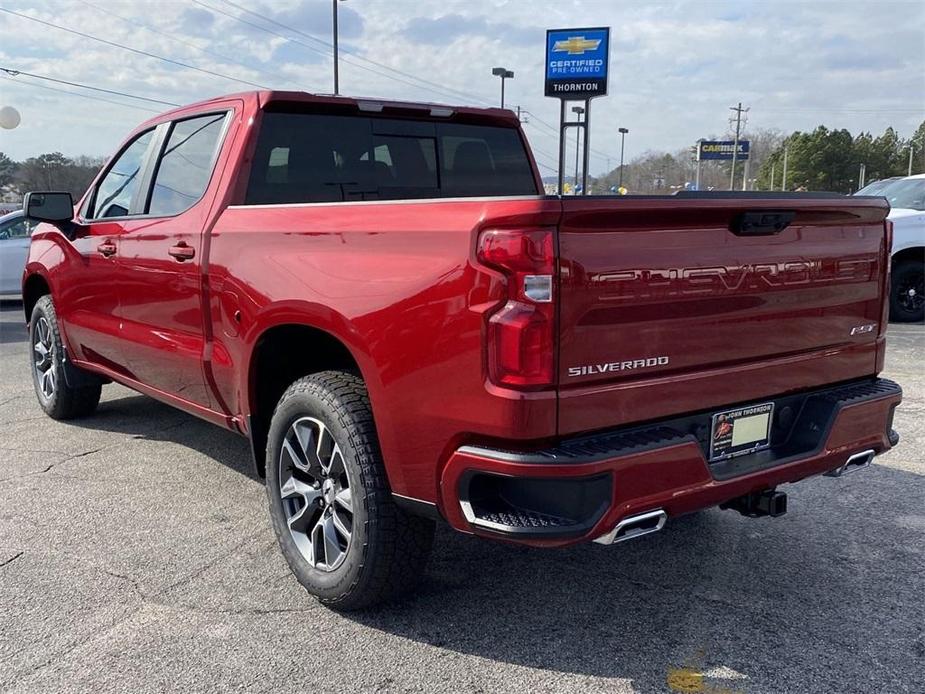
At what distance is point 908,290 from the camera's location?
422 inches

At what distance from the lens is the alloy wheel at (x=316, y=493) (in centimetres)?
308

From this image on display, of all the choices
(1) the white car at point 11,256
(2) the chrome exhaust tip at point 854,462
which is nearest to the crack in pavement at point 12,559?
(2) the chrome exhaust tip at point 854,462

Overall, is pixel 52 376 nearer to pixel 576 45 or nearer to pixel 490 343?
pixel 490 343

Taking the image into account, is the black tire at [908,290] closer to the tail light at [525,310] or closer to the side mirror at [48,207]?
the side mirror at [48,207]

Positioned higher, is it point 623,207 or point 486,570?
point 623,207

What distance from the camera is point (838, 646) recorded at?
2861 millimetres

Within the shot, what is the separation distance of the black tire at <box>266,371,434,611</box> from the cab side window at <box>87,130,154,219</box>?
2.18 metres

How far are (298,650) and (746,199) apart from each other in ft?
7.10

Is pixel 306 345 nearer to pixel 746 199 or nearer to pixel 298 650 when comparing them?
pixel 298 650

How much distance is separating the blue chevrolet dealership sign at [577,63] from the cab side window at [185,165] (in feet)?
86.2

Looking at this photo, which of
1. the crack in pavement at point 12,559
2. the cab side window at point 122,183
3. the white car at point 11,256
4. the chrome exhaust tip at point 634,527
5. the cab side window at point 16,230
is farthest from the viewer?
the cab side window at point 16,230

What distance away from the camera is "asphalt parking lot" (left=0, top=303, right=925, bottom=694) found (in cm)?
271

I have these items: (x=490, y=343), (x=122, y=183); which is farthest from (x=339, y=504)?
(x=122, y=183)

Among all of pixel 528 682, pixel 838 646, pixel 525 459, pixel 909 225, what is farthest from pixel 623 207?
pixel 909 225
